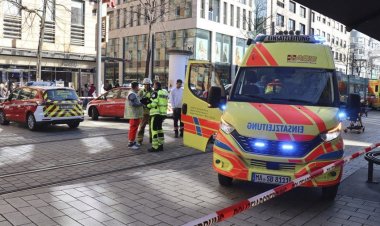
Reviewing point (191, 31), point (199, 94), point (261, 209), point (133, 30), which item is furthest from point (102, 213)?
point (133, 30)

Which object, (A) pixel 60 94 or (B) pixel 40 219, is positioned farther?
(A) pixel 60 94

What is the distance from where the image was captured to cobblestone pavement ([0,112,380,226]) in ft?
18.0

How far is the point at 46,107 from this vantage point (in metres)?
13.7

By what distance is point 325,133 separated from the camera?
600 centimetres

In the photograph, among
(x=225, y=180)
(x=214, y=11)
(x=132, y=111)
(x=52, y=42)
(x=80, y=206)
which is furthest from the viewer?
(x=214, y=11)

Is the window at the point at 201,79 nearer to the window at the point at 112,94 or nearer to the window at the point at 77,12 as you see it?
the window at the point at 112,94

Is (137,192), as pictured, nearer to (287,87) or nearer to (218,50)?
(287,87)

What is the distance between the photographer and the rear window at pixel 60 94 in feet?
45.7

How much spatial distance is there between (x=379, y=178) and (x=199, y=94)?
4238mm

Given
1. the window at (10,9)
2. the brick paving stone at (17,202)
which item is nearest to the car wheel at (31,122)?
the brick paving stone at (17,202)

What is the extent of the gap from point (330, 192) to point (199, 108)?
4.02 metres

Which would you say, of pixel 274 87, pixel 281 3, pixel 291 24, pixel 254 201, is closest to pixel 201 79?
pixel 274 87

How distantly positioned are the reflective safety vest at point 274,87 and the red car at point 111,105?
11.0 metres

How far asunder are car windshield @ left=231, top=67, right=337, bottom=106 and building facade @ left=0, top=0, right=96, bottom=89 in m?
22.8
